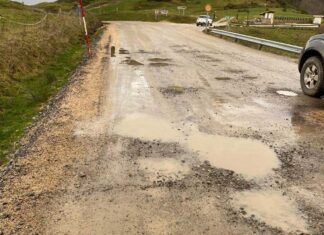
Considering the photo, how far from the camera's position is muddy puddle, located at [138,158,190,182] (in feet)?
15.6

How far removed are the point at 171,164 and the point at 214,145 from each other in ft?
3.19

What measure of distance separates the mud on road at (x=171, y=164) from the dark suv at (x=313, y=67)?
27 cm

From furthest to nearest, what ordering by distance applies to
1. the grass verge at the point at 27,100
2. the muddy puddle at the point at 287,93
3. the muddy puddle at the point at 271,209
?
the muddy puddle at the point at 287,93, the grass verge at the point at 27,100, the muddy puddle at the point at 271,209

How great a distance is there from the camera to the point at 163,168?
5.03m

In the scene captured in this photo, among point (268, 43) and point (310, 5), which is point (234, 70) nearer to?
point (268, 43)

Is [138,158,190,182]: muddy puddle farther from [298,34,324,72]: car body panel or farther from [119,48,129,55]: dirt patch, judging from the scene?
[119,48,129,55]: dirt patch

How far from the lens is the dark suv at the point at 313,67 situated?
844 centimetres

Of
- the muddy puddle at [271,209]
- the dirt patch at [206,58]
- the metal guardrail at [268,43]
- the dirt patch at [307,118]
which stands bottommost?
the muddy puddle at [271,209]

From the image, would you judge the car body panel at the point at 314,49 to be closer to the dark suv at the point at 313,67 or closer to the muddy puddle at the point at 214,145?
the dark suv at the point at 313,67

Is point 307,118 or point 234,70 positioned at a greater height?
point 234,70

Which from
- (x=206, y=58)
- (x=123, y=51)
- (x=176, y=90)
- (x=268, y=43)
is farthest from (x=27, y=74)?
(x=268, y=43)

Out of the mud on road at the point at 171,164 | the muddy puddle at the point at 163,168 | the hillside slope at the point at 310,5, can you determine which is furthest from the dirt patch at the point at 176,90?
the hillside slope at the point at 310,5

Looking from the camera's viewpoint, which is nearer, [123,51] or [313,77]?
[313,77]

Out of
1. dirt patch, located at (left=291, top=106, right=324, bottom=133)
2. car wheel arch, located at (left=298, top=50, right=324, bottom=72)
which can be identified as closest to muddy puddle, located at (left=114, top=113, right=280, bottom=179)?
dirt patch, located at (left=291, top=106, right=324, bottom=133)
